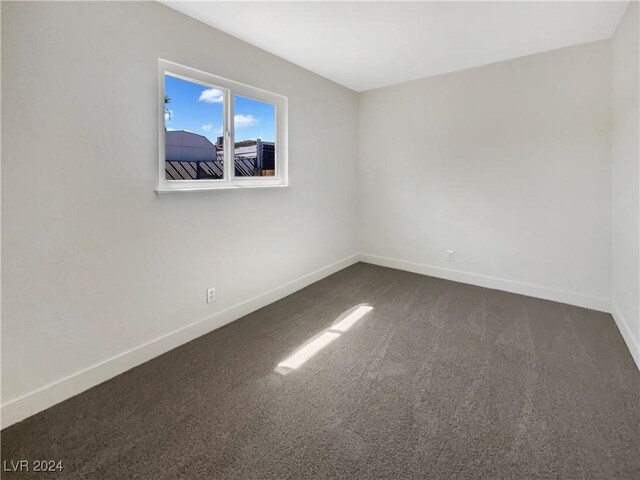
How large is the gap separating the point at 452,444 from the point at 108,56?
285 cm

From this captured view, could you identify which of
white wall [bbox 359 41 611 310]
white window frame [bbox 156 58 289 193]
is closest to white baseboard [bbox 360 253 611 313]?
white wall [bbox 359 41 611 310]

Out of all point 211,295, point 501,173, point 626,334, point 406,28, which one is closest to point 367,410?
point 211,295

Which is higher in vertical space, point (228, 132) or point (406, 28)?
point (406, 28)

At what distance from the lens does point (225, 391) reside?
6.39 ft

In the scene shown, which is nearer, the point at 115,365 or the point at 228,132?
the point at 115,365

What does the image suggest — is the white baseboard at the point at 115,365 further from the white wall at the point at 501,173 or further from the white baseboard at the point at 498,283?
the white wall at the point at 501,173

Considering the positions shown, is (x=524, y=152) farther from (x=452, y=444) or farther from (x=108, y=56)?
(x=108, y=56)

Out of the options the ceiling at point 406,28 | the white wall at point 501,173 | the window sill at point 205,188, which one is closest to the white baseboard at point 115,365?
the window sill at point 205,188

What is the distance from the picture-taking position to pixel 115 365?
6.85 ft

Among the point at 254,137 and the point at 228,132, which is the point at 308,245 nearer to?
the point at 254,137

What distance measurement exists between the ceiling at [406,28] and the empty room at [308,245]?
3 centimetres

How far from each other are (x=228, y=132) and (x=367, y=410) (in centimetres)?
237

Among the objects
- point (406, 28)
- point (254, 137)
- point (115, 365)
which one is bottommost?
point (115, 365)

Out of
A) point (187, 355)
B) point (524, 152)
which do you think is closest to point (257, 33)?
point (187, 355)
